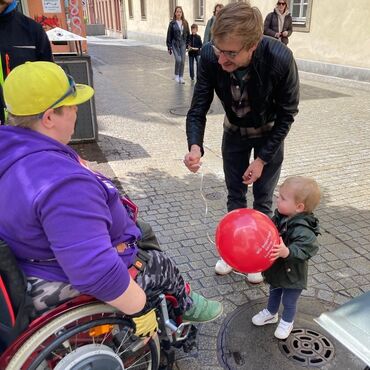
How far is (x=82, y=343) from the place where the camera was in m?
1.78

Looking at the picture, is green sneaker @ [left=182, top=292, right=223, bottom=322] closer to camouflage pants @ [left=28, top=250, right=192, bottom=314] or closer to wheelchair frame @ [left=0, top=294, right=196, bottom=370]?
camouflage pants @ [left=28, top=250, right=192, bottom=314]

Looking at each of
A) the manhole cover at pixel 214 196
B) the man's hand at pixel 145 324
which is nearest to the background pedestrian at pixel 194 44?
the manhole cover at pixel 214 196

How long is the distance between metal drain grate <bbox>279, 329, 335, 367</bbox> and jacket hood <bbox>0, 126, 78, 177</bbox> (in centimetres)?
177

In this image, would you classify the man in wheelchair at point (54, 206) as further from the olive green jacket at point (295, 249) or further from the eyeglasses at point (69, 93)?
the olive green jacket at point (295, 249)

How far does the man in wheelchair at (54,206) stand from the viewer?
141cm

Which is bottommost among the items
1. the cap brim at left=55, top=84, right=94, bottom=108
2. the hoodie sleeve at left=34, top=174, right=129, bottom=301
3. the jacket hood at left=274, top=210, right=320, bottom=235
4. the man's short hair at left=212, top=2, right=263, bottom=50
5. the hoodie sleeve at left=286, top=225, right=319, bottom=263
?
the hoodie sleeve at left=286, top=225, right=319, bottom=263

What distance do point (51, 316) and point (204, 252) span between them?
1925 millimetres

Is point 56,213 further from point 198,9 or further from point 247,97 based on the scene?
point 198,9

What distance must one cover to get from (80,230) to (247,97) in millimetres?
1494

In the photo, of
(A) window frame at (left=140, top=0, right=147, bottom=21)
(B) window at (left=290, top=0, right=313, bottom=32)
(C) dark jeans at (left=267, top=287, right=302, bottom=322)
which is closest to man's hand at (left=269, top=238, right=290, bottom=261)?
(C) dark jeans at (left=267, top=287, right=302, bottom=322)

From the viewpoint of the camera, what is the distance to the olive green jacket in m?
2.16

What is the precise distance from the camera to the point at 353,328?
1.24 meters

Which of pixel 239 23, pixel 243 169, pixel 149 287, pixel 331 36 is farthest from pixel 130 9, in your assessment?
pixel 149 287

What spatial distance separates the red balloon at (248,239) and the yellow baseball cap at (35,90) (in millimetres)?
1005
